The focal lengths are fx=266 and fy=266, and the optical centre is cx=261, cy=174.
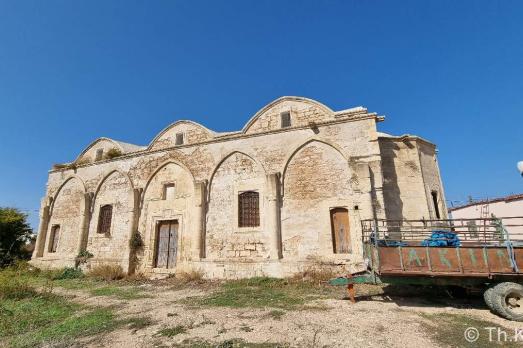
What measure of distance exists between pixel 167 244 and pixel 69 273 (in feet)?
17.3

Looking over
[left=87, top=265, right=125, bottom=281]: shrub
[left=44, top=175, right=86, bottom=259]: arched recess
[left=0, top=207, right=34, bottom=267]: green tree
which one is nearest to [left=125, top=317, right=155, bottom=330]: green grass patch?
[left=87, top=265, right=125, bottom=281]: shrub

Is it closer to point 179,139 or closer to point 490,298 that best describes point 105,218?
point 179,139

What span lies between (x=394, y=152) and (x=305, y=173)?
3828mm

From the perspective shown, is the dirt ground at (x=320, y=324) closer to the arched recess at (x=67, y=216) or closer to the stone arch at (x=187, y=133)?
the stone arch at (x=187, y=133)

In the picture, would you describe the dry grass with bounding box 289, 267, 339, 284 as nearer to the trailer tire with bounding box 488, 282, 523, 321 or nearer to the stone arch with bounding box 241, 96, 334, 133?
the trailer tire with bounding box 488, 282, 523, 321

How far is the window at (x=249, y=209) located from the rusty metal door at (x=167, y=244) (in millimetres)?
3318

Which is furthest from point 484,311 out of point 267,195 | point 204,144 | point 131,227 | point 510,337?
point 131,227

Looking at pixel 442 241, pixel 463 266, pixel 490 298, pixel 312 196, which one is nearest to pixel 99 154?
pixel 312 196

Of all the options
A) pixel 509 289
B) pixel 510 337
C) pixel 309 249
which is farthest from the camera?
pixel 309 249

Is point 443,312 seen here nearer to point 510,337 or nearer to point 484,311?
point 484,311

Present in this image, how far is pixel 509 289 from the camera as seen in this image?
5473 mm

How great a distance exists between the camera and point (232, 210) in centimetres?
1146

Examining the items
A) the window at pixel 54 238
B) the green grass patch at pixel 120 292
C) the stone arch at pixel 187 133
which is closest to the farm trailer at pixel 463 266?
the green grass patch at pixel 120 292

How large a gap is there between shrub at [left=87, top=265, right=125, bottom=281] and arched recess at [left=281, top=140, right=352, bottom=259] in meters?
7.50
